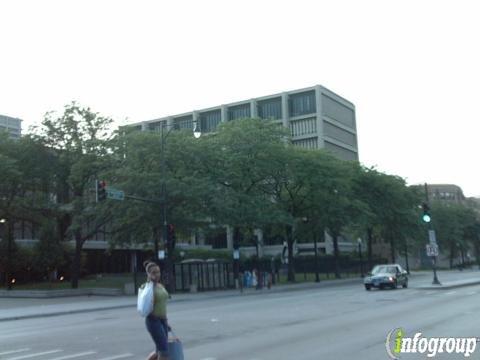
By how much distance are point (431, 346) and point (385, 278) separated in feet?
87.1

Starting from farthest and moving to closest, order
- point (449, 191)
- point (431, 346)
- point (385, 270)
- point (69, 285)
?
point (449, 191) < point (69, 285) < point (385, 270) < point (431, 346)

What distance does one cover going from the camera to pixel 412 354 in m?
11.0

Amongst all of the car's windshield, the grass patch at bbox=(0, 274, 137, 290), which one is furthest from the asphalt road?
the grass patch at bbox=(0, 274, 137, 290)

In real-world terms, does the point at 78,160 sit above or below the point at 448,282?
above

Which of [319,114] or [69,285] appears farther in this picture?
[319,114]

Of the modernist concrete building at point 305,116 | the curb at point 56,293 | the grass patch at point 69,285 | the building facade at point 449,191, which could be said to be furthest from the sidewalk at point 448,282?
the building facade at point 449,191

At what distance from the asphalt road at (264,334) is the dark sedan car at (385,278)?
15384 mm

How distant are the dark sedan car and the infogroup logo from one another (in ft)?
82.6

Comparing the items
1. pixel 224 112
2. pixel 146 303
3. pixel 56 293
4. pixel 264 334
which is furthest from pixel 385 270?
pixel 224 112

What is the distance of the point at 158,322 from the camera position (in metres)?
9.03

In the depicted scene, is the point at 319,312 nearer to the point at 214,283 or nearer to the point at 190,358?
the point at 190,358

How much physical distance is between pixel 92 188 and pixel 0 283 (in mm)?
14044

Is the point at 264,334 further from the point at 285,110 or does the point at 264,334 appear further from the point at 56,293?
the point at 285,110

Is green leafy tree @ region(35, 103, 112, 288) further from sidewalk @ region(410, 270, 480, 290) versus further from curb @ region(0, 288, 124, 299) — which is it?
sidewalk @ region(410, 270, 480, 290)
